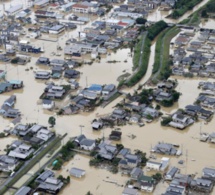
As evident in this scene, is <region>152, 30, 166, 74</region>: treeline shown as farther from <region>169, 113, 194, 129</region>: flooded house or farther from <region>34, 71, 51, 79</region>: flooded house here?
<region>34, 71, 51, 79</region>: flooded house

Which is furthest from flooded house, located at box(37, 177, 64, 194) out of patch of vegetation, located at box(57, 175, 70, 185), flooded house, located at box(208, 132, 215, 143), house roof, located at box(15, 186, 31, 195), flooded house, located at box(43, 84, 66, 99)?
flooded house, located at box(43, 84, 66, 99)

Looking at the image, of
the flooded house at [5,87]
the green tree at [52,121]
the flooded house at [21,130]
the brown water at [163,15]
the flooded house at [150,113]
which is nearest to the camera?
the flooded house at [21,130]

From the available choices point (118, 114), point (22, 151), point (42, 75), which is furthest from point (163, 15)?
point (22, 151)

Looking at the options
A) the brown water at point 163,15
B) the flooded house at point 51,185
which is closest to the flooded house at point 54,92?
the flooded house at point 51,185

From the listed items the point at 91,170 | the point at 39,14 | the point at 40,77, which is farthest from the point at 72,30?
the point at 91,170

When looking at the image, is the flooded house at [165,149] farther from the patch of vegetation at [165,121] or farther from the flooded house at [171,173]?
the patch of vegetation at [165,121]
